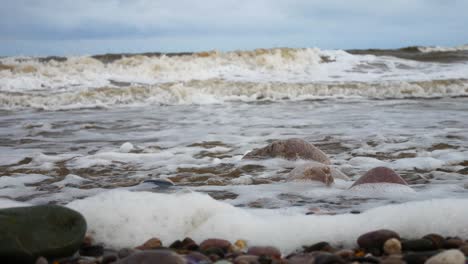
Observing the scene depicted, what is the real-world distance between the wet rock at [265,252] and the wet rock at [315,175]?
135 cm

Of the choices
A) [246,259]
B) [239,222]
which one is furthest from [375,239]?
[239,222]

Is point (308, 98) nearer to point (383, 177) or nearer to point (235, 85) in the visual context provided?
point (235, 85)

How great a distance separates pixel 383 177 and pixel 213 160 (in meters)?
1.58

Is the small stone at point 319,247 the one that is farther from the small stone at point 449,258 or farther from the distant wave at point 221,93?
the distant wave at point 221,93

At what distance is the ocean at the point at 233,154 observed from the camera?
246 cm

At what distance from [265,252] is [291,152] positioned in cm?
233

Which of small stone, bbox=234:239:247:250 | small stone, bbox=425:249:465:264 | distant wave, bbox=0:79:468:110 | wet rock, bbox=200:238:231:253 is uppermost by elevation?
small stone, bbox=425:249:465:264

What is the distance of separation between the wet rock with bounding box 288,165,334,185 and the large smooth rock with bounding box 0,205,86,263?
5.30 ft

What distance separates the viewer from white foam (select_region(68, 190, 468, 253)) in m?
2.33

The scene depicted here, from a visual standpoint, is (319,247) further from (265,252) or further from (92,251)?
(92,251)

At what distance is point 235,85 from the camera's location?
12.6 meters

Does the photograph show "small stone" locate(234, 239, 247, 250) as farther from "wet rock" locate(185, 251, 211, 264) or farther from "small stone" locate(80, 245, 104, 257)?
"small stone" locate(80, 245, 104, 257)

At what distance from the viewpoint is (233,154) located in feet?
15.8

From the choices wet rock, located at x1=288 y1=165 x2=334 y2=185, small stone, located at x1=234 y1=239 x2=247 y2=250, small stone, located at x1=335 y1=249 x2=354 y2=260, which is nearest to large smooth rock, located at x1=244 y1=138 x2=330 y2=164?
wet rock, located at x1=288 y1=165 x2=334 y2=185
